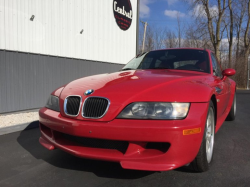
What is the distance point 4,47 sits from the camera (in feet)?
19.9

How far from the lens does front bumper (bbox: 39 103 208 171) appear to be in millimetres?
→ 1878

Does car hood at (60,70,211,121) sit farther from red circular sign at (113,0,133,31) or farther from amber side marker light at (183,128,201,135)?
red circular sign at (113,0,133,31)

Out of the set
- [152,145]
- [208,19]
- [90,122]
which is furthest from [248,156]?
[208,19]

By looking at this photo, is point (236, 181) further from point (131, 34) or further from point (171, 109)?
point (131, 34)

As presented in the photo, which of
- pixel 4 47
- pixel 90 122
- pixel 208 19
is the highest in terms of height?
pixel 208 19

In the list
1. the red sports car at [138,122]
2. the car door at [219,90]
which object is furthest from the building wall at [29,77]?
the car door at [219,90]

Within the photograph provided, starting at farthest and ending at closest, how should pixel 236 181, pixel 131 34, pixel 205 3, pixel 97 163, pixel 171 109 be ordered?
pixel 205 3 → pixel 131 34 → pixel 97 163 → pixel 236 181 → pixel 171 109

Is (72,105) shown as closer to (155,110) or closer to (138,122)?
(138,122)

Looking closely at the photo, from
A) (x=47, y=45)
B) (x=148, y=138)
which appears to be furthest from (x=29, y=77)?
(x=148, y=138)

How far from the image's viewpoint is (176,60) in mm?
3443

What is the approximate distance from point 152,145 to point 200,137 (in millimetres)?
447

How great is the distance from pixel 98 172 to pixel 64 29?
6663 millimetres

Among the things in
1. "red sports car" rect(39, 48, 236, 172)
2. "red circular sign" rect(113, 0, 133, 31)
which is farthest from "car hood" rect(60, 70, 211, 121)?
"red circular sign" rect(113, 0, 133, 31)

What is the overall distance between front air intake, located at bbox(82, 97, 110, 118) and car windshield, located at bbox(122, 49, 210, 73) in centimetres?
154
